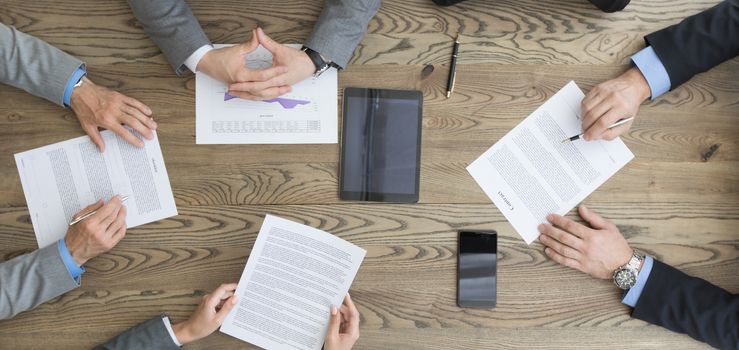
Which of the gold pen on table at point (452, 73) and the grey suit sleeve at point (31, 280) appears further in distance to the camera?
the gold pen on table at point (452, 73)

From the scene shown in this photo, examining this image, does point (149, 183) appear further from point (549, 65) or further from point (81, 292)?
point (549, 65)

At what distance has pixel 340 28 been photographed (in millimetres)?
1385

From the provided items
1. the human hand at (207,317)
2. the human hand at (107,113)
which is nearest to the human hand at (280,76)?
the human hand at (107,113)

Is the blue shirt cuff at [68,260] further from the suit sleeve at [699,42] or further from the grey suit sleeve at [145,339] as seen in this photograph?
the suit sleeve at [699,42]

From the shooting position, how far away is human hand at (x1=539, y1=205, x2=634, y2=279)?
1387 millimetres

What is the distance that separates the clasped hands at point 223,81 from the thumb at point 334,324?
1.79ft

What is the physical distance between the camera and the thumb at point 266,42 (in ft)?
4.46

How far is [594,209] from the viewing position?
1434 mm

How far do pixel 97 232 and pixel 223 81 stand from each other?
0.47 metres

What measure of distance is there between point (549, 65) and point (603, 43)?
0.51ft

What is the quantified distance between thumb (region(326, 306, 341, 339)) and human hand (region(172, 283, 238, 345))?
0.78 feet

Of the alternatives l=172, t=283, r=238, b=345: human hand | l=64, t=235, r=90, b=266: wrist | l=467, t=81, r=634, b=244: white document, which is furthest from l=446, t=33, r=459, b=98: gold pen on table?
l=64, t=235, r=90, b=266: wrist

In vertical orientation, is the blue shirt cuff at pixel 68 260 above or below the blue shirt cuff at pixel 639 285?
above

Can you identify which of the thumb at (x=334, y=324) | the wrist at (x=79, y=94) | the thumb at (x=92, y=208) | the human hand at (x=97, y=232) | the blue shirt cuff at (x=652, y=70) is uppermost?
the blue shirt cuff at (x=652, y=70)
